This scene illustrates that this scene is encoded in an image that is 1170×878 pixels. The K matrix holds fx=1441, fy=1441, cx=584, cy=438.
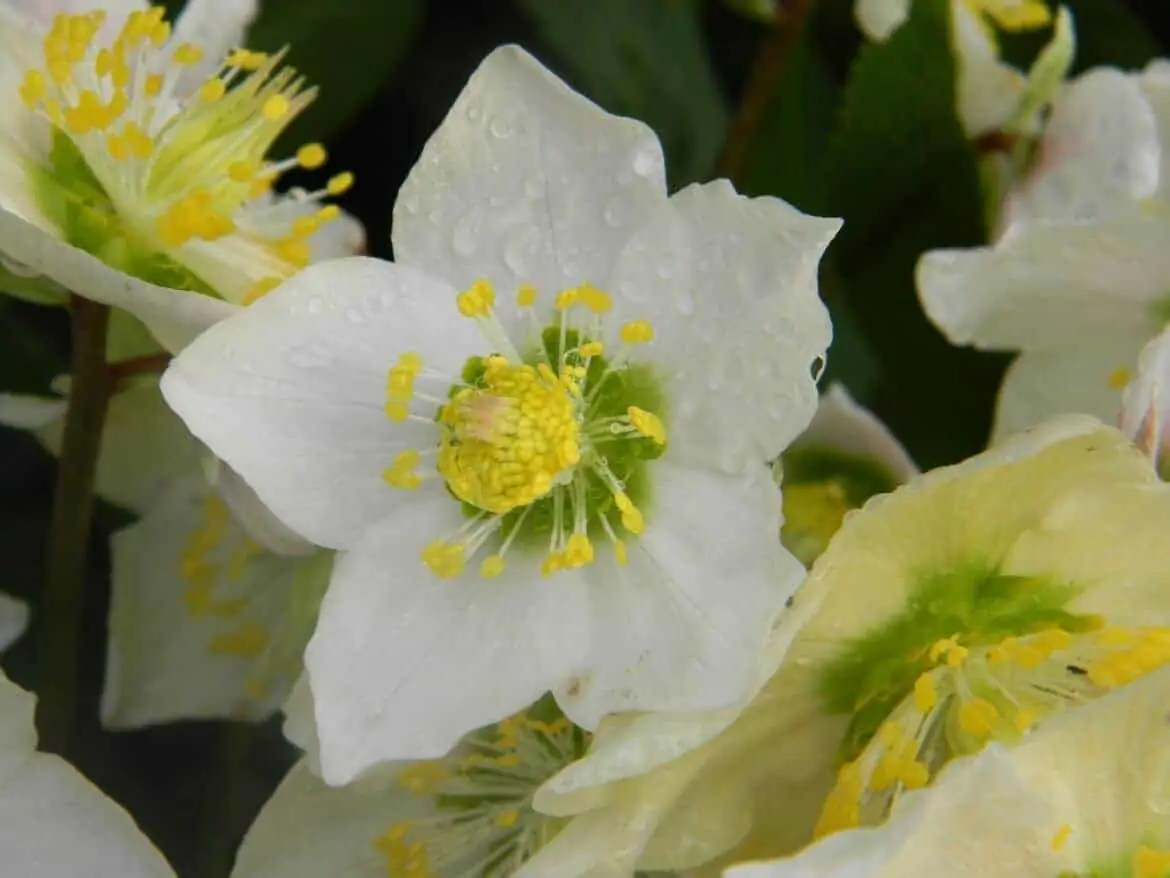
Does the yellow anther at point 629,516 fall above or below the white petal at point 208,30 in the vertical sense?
below

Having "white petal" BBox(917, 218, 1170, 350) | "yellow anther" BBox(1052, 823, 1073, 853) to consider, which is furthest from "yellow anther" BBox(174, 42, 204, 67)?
"yellow anther" BBox(1052, 823, 1073, 853)

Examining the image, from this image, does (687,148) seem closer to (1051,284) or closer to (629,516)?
(1051,284)

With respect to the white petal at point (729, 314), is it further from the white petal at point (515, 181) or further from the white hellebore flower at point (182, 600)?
the white hellebore flower at point (182, 600)

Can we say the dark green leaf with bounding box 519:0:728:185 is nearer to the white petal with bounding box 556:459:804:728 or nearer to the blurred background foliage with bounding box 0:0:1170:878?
the blurred background foliage with bounding box 0:0:1170:878

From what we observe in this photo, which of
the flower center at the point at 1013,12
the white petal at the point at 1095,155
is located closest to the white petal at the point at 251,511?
the white petal at the point at 1095,155

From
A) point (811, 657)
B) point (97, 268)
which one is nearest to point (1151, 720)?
point (811, 657)

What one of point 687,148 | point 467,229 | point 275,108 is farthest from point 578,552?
point 687,148

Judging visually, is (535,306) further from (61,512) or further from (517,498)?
(61,512)
